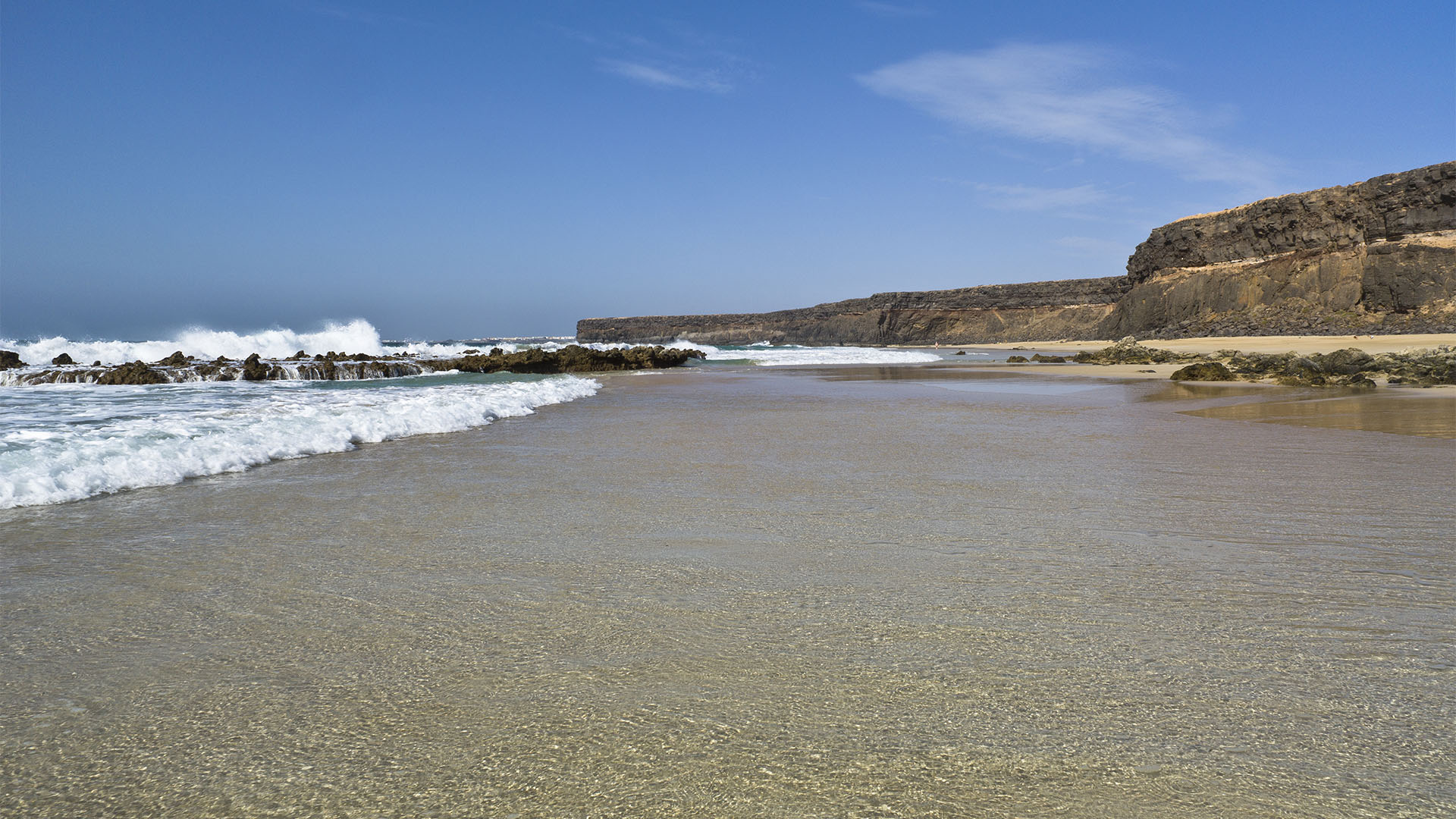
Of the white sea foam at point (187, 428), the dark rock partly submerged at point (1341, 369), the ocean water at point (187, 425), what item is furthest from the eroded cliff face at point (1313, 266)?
the white sea foam at point (187, 428)

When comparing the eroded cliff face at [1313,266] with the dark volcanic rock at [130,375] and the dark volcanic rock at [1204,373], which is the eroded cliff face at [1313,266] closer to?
the dark volcanic rock at [1204,373]

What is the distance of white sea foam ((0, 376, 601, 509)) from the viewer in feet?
16.8

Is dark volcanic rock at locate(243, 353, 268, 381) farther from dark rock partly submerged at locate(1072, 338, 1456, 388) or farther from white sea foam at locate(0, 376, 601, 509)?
dark rock partly submerged at locate(1072, 338, 1456, 388)

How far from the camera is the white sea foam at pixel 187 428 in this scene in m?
5.13

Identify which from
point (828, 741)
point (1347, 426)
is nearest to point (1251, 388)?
point (1347, 426)

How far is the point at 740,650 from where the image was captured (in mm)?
2277

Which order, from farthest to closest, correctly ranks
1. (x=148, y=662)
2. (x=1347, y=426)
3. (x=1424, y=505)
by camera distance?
(x=1347, y=426) < (x=1424, y=505) < (x=148, y=662)

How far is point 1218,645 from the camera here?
2254mm

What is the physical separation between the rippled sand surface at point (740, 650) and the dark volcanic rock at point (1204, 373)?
A: 1279 cm

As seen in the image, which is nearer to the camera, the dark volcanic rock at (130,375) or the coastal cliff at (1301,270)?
the dark volcanic rock at (130,375)

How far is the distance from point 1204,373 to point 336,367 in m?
21.4

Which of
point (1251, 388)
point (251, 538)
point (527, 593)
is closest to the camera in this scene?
point (527, 593)

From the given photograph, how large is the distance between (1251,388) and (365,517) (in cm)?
1462

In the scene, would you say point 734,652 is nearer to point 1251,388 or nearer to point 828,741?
point 828,741
